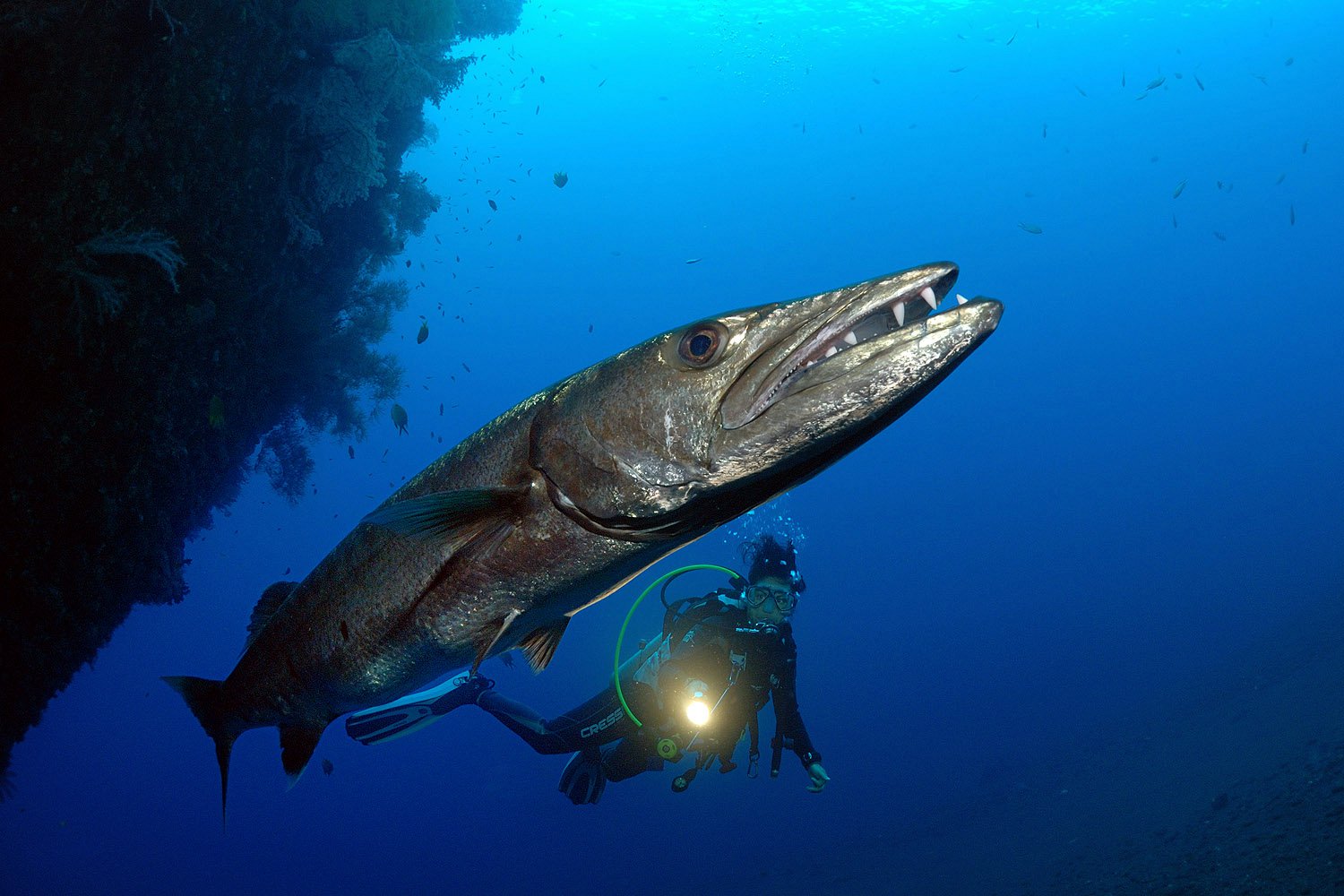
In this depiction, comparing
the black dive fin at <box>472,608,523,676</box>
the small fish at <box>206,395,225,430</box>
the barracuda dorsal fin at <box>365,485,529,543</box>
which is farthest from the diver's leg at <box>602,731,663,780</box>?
the barracuda dorsal fin at <box>365,485,529,543</box>

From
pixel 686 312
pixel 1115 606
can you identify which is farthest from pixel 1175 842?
pixel 686 312

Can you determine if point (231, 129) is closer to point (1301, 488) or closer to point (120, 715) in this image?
point (1301, 488)

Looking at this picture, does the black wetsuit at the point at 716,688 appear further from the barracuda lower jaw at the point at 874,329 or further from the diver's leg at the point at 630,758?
the barracuda lower jaw at the point at 874,329

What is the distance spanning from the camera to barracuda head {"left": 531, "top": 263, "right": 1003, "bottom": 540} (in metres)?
1.34

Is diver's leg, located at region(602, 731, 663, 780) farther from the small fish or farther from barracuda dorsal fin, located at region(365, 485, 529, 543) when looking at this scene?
barracuda dorsal fin, located at region(365, 485, 529, 543)

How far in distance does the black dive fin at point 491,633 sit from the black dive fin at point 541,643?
0.94 ft

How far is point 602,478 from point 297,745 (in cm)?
211

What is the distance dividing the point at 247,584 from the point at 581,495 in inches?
4710

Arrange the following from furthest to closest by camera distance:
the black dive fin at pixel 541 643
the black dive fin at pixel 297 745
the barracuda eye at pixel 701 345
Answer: the black dive fin at pixel 297 745, the black dive fin at pixel 541 643, the barracuda eye at pixel 701 345

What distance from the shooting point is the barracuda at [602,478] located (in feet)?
4.59

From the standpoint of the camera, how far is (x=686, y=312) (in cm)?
9781

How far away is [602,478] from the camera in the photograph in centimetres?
166

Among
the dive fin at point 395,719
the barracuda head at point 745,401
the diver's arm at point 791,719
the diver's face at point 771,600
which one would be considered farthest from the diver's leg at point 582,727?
the barracuda head at point 745,401

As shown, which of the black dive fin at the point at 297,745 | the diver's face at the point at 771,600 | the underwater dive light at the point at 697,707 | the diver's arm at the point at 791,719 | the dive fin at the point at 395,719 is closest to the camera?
the black dive fin at the point at 297,745
